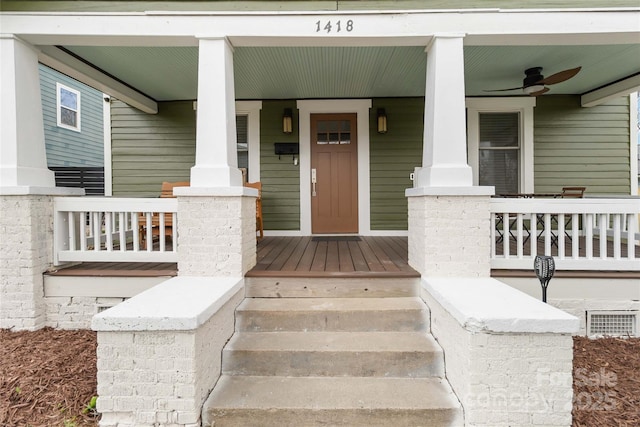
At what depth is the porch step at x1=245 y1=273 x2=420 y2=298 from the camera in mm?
2750

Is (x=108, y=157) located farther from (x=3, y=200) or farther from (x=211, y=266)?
(x=211, y=266)

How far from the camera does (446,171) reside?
2736 mm

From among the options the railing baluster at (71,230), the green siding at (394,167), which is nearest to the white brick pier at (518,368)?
the railing baluster at (71,230)

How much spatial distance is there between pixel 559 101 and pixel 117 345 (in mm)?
6409

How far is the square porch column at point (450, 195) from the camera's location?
8.84 feet

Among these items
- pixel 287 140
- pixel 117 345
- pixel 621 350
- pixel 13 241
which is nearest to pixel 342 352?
pixel 117 345

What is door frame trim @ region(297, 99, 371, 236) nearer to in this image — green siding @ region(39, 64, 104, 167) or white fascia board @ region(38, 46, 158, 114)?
white fascia board @ region(38, 46, 158, 114)

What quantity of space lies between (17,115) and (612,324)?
213 inches

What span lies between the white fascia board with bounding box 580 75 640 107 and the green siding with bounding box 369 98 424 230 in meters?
2.44

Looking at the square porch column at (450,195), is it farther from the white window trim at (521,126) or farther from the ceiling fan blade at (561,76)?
the white window trim at (521,126)

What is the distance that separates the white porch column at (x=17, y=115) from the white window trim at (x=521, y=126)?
5.43 meters

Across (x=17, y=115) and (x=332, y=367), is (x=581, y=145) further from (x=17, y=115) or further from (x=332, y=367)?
(x=17, y=115)

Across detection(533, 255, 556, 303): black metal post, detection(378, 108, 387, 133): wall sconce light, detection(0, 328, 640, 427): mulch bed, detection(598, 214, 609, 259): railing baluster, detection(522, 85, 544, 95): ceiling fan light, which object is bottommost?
detection(0, 328, 640, 427): mulch bed

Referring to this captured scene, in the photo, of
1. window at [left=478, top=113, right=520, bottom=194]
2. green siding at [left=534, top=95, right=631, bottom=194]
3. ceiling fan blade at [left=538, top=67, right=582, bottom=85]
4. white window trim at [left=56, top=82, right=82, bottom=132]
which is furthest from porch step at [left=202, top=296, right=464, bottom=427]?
white window trim at [left=56, top=82, right=82, bottom=132]
